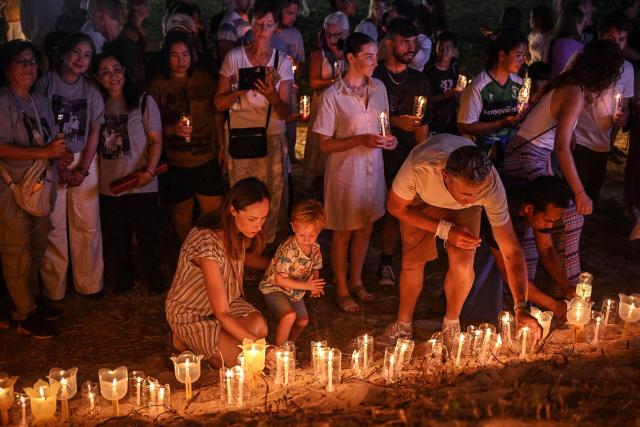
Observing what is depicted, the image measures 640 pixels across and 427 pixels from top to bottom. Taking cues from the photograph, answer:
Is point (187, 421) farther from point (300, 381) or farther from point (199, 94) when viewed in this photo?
point (199, 94)

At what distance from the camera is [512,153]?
5.54m

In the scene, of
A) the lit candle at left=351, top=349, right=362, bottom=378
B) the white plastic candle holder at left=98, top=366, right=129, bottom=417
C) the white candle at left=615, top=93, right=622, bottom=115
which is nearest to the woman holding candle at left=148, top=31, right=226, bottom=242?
the lit candle at left=351, top=349, right=362, bottom=378

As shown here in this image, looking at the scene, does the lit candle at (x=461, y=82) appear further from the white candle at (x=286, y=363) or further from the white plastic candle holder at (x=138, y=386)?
the white plastic candle holder at (x=138, y=386)

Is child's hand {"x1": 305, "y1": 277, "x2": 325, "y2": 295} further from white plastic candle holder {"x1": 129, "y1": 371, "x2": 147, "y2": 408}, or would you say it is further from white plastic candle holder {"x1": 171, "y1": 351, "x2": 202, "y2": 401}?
white plastic candle holder {"x1": 129, "y1": 371, "x2": 147, "y2": 408}

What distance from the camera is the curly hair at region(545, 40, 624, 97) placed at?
5250mm

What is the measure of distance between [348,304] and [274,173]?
135 centimetres

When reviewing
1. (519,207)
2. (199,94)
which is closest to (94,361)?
(199,94)

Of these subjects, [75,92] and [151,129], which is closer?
[75,92]

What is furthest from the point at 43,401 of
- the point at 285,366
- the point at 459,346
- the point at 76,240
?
the point at 459,346

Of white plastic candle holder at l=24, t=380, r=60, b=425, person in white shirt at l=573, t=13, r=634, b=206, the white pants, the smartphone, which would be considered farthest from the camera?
person in white shirt at l=573, t=13, r=634, b=206

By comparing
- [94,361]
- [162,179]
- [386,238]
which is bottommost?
[94,361]

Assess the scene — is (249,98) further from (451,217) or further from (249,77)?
(451,217)

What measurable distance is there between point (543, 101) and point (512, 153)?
422 millimetres

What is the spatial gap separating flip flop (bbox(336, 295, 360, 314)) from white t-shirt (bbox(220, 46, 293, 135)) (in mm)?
1517
